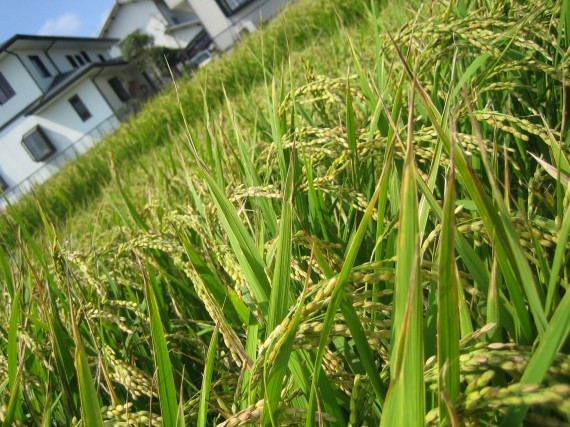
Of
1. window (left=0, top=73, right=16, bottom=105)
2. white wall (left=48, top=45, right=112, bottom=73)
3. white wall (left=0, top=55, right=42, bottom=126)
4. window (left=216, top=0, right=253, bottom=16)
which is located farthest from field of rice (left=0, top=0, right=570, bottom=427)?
Result: white wall (left=48, top=45, right=112, bottom=73)

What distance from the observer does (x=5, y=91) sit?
24375 millimetres

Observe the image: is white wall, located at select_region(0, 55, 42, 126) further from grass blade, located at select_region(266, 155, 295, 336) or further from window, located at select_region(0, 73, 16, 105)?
grass blade, located at select_region(266, 155, 295, 336)

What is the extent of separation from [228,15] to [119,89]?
882cm


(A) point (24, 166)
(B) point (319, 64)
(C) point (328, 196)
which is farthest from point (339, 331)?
(A) point (24, 166)

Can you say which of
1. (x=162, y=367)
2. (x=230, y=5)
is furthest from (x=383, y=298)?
(x=230, y=5)

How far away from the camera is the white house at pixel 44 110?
23.9 meters

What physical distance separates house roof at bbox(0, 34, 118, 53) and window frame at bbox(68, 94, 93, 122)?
136 inches

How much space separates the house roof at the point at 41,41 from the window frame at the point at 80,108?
3.45 metres

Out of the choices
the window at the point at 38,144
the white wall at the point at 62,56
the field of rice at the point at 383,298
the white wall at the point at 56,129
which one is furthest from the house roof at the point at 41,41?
the field of rice at the point at 383,298

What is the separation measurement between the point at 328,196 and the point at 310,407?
0.63m

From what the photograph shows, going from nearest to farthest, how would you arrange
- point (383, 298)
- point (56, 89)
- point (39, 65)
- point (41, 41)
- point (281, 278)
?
point (281, 278)
point (383, 298)
point (56, 89)
point (41, 41)
point (39, 65)

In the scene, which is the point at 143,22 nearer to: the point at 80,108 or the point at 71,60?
the point at 71,60

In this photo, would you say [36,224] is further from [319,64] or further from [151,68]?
[151,68]

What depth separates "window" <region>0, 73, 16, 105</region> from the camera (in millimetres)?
24130
